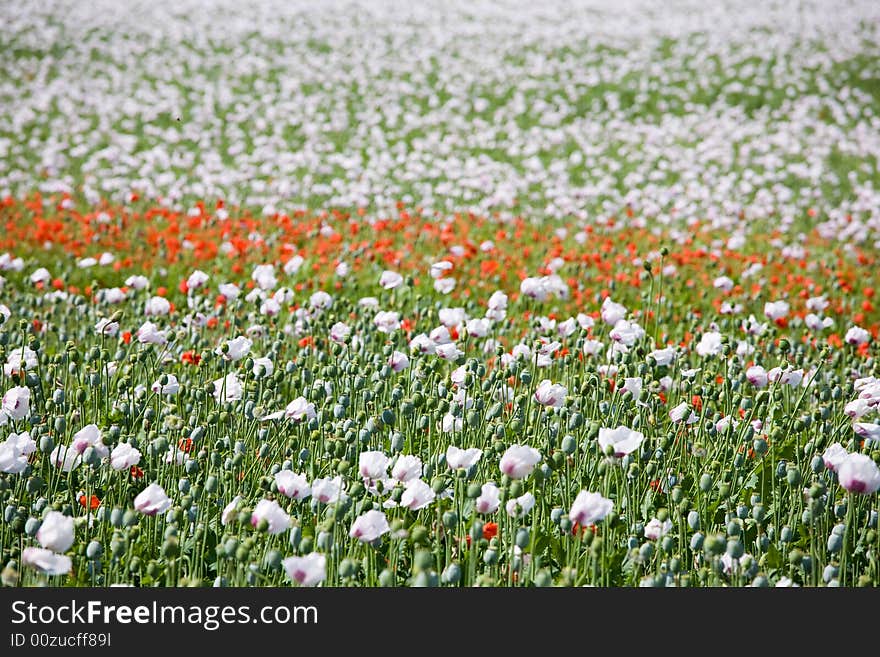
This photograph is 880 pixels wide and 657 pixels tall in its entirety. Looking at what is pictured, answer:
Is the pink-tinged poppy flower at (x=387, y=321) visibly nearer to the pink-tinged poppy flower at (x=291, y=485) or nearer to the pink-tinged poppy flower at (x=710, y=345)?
the pink-tinged poppy flower at (x=710, y=345)

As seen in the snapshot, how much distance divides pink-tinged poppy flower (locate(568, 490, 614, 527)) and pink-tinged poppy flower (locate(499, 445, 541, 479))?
0.14 metres

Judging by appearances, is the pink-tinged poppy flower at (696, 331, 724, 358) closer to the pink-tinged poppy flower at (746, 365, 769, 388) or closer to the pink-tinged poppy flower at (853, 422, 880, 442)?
the pink-tinged poppy flower at (746, 365, 769, 388)

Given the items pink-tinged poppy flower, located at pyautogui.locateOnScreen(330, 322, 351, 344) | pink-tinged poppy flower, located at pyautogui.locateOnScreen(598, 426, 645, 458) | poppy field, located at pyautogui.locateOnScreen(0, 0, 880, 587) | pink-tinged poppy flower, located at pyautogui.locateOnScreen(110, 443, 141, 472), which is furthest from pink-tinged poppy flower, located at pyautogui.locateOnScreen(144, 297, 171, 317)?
pink-tinged poppy flower, located at pyautogui.locateOnScreen(598, 426, 645, 458)

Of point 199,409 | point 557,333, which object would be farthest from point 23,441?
point 557,333

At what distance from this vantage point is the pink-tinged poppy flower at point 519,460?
82.1 inches

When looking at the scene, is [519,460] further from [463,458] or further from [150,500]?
[150,500]

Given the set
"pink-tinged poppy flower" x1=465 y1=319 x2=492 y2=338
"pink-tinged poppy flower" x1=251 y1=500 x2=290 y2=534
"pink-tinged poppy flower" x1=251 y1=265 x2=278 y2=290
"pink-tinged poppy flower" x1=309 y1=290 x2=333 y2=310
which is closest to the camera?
"pink-tinged poppy flower" x1=251 y1=500 x2=290 y2=534

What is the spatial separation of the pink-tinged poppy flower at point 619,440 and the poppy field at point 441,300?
1cm

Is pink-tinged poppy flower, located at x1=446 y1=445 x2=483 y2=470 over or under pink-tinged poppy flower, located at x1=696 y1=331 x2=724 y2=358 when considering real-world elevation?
under

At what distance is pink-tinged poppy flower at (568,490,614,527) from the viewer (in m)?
2.05

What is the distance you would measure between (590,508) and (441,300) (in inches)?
129

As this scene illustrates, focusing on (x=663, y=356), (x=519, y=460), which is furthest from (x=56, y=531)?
(x=663, y=356)

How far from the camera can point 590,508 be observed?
207 cm

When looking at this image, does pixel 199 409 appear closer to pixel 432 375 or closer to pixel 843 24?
pixel 432 375
